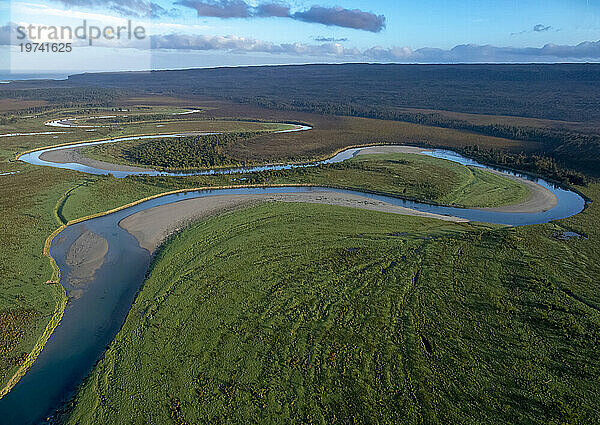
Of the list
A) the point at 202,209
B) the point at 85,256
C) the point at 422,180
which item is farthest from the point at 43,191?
the point at 422,180

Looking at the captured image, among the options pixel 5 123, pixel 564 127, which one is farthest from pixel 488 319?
pixel 5 123

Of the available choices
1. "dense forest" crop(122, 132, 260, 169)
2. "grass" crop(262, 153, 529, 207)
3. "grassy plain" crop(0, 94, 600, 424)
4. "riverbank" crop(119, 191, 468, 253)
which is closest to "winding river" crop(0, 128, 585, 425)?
"riverbank" crop(119, 191, 468, 253)

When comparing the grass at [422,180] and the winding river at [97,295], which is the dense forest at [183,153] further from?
the winding river at [97,295]

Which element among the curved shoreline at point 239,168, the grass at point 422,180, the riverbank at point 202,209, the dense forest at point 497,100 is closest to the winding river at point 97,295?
the riverbank at point 202,209

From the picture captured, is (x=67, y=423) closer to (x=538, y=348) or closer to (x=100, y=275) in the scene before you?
(x=100, y=275)

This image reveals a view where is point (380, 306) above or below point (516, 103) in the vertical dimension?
below

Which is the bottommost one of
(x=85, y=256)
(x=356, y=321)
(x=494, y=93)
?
(x=356, y=321)

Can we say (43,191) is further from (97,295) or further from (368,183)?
(368,183)
